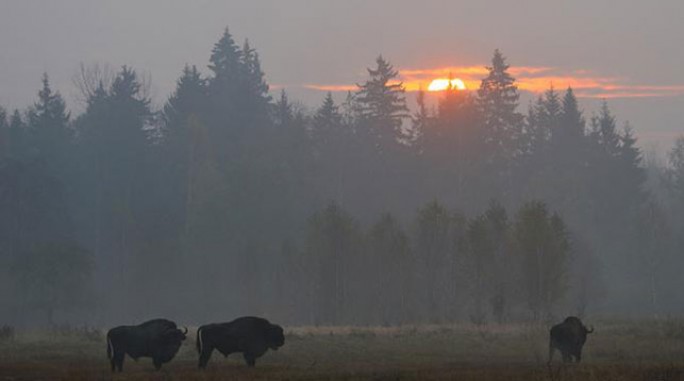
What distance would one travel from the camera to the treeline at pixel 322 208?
82500 millimetres

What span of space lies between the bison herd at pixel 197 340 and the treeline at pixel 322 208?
4112 cm

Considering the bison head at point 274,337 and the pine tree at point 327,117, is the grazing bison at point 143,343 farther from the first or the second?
the pine tree at point 327,117

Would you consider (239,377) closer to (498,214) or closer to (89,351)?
(89,351)

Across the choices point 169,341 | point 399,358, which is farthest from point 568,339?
point 169,341

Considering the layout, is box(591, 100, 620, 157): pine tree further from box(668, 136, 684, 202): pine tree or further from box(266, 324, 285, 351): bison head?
box(266, 324, 285, 351): bison head

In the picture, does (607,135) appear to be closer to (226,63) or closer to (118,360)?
(226,63)

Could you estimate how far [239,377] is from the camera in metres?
26.9

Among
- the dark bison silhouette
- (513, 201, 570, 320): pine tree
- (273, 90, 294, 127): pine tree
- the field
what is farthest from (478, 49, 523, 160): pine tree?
the dark bison silhouette

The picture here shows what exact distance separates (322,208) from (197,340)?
76757mm

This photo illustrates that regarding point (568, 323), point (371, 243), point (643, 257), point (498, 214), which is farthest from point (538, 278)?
point (643, 257)

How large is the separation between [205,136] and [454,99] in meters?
32.6

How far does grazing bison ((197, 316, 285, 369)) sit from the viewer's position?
32219 mm

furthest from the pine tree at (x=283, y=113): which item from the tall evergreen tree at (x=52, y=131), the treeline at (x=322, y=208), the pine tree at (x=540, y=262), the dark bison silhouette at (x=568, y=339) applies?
the dark bison silhouette at (x=568, y=339)

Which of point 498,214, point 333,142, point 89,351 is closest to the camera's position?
point 89,351
